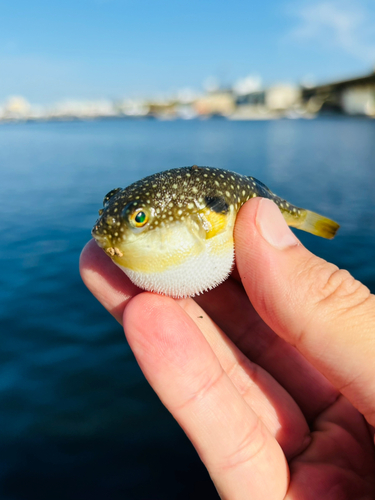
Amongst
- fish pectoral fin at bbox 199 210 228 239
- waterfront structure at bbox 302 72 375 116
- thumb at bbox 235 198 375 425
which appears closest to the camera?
thumb at bbox 235 198 375 425

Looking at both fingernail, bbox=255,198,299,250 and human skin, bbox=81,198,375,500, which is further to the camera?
fingernail, bbox=255,198,299,250

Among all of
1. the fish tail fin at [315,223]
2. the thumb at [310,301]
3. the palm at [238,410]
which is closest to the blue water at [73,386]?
the palm at [238,410]

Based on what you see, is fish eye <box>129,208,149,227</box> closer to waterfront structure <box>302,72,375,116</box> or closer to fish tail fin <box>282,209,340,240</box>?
fish tail fin <box>282,209,340,240</box>

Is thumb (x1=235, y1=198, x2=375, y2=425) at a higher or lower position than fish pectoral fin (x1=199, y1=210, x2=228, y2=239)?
lower

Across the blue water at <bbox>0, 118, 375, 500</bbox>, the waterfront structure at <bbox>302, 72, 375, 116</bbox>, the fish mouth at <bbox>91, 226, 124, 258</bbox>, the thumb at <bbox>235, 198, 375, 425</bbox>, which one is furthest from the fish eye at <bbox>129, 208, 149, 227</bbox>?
the waterfront structure at <bbox>302, 72, 375, 116</bbox>

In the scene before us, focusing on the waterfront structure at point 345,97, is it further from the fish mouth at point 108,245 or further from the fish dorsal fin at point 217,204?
the fish mouth at point 108,245

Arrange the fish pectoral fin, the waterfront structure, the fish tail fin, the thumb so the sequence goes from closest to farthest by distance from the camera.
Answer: the thumb → the fish pectoral fin → the fish tail fin → the waterfront structure

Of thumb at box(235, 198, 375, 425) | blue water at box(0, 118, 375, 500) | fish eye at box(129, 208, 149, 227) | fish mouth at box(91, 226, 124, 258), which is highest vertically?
fish eye at box(129, 208, 149, 227)

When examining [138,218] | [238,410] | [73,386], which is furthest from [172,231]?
[73,386]
